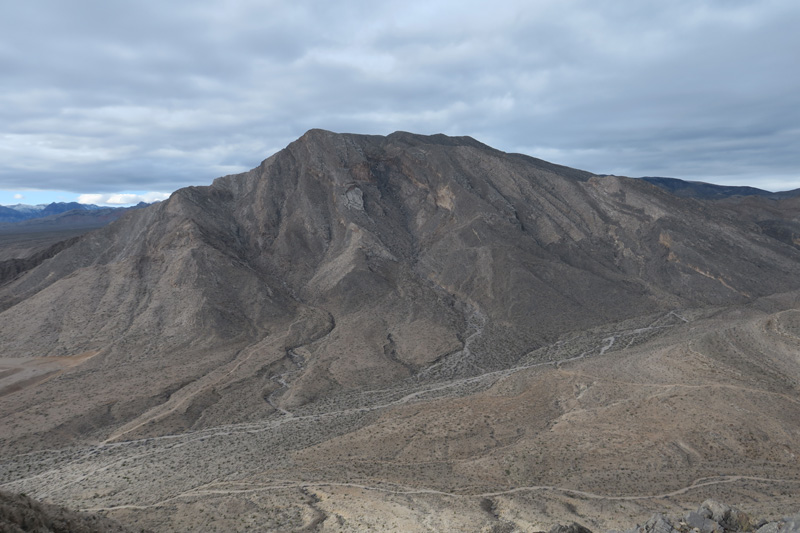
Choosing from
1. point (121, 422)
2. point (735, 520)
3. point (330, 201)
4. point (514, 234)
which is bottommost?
point (121, 422)

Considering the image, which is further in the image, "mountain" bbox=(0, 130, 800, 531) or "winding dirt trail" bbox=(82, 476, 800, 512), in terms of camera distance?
"mountain" bbox=(0, 130, 800, 531)

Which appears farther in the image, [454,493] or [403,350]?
[403,350]

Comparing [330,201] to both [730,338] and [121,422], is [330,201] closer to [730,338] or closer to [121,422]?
[121,422]

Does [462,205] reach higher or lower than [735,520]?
higher

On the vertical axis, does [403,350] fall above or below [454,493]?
above

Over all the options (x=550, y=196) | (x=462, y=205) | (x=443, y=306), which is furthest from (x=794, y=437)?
(x=550, y=196)

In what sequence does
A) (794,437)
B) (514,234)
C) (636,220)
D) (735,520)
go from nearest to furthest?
1. (735,520)
2. (794,437)
3. (514,234)
4. (636,220)

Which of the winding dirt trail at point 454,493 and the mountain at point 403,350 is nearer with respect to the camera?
the winding dirt trail at point 454,493

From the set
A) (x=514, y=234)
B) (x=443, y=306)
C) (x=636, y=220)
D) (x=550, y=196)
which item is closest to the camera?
(x=443, y=306)
